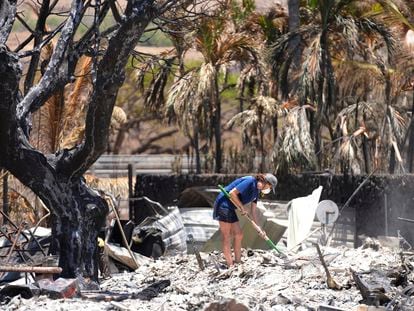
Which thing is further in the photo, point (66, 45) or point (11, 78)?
point (66, 45)

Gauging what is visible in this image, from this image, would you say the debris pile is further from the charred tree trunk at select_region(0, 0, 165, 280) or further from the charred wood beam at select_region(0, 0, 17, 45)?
the charred wood beam at select_region(0, 0, 17, 45)

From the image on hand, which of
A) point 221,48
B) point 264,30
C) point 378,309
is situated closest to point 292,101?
point 221,48

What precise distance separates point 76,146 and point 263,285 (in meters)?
3.34

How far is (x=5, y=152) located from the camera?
48.4 ft

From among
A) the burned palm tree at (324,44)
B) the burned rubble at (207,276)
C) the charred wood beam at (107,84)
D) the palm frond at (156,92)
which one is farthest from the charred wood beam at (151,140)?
the charred wood beam at (107,84)

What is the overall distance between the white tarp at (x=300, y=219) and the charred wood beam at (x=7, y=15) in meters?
5.80

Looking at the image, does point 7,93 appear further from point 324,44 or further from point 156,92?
point 156,92

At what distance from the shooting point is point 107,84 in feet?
47.5

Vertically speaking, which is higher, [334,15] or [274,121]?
[334,15]

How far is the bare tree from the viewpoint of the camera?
46.7 ft

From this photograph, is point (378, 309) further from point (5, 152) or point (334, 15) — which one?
point (334, 15)

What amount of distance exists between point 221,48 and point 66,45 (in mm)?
9882

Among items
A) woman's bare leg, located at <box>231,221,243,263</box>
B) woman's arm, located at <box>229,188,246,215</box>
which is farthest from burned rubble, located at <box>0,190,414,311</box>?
woman's arm, located at <box>229,188,246,215</box>

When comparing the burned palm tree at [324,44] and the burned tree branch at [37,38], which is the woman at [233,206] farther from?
the burned palm tree at [324,44]
